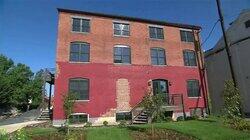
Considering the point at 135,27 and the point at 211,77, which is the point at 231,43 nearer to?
the point at 211,77

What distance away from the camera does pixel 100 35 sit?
25.8 meters

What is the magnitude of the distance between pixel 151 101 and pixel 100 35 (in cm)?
1148

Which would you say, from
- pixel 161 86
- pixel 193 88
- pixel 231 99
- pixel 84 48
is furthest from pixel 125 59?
pixel 231 99

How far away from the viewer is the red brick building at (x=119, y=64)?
23984 mm

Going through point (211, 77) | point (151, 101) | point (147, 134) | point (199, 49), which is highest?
point (199, 49)

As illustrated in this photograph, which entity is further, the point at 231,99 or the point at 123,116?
the point at 123,116

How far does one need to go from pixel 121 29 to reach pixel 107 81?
233 inches

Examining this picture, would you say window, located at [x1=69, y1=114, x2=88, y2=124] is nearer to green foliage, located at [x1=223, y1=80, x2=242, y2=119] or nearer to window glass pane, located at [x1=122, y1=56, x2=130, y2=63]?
window glass pane, located at [x1=122, y1=56, x2=130, y2=63]

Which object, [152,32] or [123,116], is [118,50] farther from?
[123,116]

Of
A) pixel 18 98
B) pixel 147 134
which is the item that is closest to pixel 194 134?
pixel 147 134

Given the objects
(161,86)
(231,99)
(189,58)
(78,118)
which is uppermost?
(189,58)

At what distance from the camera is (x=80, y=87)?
79.0 ft

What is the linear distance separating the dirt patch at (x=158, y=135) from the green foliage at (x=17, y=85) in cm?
3031

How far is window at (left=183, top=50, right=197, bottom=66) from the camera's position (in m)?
29.5
